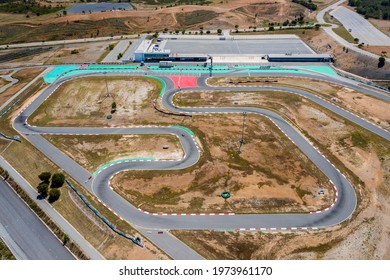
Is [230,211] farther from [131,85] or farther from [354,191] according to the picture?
[131,85]

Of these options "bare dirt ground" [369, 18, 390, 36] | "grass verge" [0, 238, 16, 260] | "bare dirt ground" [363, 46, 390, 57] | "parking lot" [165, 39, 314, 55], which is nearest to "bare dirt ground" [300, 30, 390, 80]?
"parking lot" [165, 39, 314, 55]

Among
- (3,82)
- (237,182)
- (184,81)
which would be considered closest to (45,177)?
(237,182)

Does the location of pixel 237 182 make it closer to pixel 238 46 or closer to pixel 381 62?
pixel 381 62

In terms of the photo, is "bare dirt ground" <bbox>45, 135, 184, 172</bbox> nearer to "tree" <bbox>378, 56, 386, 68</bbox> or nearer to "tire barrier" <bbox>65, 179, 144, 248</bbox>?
"tire barrier" <bbox>65, 179, 144, 248</bbox>

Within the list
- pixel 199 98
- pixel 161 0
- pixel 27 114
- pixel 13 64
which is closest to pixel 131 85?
pixel 199 98

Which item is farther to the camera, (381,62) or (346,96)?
(381,62)

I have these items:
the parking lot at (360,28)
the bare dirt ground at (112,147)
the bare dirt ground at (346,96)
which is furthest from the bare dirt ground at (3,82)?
the parking lot at (360,28)

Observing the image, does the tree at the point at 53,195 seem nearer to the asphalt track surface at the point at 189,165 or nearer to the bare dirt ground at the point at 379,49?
the asphalt track surface at the point at 189,165
